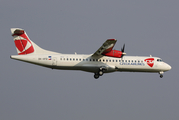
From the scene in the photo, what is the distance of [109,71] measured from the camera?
3894 centimetres

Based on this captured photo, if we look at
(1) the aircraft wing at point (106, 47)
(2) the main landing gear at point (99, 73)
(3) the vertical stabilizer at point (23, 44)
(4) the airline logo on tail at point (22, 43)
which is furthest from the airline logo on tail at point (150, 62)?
(4) the airline logo on tail at point (22, 43)

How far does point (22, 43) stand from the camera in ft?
125

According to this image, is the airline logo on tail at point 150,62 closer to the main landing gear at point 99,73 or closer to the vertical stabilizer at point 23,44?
the main landing gear at point 99,73

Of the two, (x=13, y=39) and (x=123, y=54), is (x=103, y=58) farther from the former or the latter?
(x=13, y=39)

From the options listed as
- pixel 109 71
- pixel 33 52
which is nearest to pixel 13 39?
pixel 33 52

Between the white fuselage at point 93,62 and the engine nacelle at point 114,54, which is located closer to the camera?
the white fuselage at point 93,62

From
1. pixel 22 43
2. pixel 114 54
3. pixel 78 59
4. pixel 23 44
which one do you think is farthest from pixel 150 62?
pixel 22 43

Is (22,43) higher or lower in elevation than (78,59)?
higher

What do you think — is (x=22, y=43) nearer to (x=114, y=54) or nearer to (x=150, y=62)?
(x=114, y=54)

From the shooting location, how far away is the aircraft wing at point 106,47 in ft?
117

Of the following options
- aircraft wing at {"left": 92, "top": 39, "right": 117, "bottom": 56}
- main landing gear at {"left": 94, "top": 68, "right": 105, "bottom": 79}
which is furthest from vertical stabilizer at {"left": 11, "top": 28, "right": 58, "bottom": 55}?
main landing gear at {"left": 94, "top": 68, "right": 105, "bottom": 79}

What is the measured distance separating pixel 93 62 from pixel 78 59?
2032mm

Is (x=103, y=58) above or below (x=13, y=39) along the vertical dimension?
below

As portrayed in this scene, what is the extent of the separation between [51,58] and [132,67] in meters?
11.0
